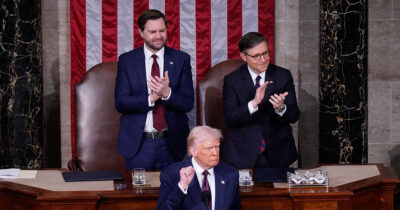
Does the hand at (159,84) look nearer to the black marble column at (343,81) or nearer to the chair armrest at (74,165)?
the chair armrest at (74,165)

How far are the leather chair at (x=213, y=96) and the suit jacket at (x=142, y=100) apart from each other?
72 centimetres

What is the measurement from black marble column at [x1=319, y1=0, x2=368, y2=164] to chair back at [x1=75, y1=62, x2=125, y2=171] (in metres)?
1.92

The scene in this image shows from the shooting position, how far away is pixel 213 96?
5820mm

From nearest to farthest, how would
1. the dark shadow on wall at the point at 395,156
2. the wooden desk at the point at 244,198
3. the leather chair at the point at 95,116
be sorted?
the wooden desk at the point at 244,198 → the leather chair at the point at 95,116 → the dark shadow on wall at the point at 395,156

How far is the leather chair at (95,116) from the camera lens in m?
5.75

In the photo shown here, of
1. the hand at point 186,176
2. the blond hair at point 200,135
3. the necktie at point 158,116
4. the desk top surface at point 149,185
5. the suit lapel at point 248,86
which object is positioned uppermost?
the suit lapel at point 248,86

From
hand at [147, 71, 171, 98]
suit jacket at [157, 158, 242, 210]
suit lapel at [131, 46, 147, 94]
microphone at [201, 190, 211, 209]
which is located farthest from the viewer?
suit lapel at [131, 46, 147, 94]

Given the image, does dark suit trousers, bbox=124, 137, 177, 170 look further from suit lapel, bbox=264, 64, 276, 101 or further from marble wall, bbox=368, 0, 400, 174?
marble wall, bbox=368, 0, 400, 174

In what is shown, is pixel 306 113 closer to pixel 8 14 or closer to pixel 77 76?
pixel 77 76

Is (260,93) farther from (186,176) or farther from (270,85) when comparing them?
(186,176)

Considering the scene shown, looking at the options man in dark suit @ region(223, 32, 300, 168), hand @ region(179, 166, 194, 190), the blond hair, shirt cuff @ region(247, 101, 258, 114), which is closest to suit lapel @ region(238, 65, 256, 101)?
man in dark suit @ region(223, 32, 300, 168)

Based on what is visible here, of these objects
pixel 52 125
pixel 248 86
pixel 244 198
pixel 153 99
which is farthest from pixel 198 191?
pixel 52 125

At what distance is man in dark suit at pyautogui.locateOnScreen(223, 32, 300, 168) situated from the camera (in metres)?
4.74

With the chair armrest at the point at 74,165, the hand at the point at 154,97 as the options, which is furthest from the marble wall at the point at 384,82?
the chair armrest at the point at 74,165
